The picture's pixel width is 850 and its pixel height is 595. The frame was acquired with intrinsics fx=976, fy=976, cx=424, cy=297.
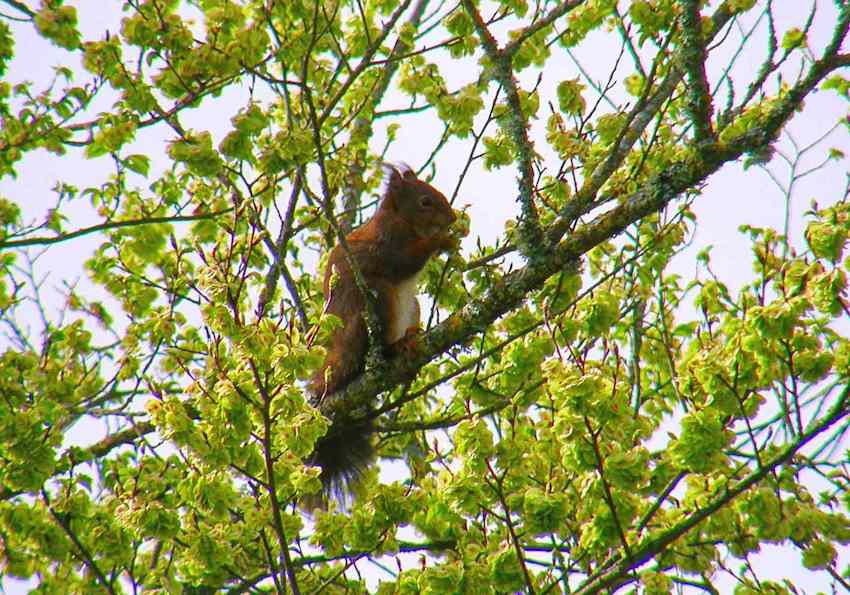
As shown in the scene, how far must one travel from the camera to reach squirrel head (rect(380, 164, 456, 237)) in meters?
5.66

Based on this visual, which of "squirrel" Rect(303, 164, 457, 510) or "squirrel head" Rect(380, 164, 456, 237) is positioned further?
"squirrel head" Rect(380, 164, 456, 237)

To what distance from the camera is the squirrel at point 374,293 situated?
15.3 ft

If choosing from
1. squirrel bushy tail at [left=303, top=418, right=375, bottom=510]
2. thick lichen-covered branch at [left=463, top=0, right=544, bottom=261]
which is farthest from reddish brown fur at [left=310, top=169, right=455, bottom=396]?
thick lichen-covered branch at [left=463, top=0, right=544, bottom=261]

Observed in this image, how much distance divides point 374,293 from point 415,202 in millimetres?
1600

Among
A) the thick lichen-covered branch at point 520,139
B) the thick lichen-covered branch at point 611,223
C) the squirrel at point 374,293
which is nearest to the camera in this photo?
the thick lichen-covered branch at point 611,223

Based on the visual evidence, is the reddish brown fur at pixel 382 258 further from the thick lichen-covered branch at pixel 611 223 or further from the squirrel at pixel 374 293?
the thick lichen-covered branch at pixel 611 223

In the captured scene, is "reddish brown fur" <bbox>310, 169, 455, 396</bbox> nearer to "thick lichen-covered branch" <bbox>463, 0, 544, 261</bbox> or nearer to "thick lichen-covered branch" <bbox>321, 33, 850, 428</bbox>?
"thick lichen-covered branch" <bbox>321, 33, 850, 428</bbox>

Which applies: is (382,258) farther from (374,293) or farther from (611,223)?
(611,223)

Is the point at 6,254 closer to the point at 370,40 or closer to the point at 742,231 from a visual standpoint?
the point at 370,40

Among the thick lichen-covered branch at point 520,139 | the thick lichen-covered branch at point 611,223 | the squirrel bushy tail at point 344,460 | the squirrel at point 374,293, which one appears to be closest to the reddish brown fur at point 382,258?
the squirrel at point 374,293

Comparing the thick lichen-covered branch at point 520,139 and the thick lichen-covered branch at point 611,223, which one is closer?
the thick lichen-covered branch at point 611,223

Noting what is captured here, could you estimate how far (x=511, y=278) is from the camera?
3.72m

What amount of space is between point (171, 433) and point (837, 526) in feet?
6.54

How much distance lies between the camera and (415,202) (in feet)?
19.3
